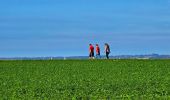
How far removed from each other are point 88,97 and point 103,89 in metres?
3.74

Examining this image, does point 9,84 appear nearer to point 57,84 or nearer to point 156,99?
point 57,84

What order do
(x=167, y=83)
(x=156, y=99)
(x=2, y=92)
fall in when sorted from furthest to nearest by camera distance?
1. (x=167, y=83)
2. (x=2, y=92)
3. (x=156, y=99)

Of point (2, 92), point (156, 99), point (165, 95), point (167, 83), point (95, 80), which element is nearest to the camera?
point (156, 99)

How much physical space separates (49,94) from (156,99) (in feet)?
16.3

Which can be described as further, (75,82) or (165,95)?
(75,82)

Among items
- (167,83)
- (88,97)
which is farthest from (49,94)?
(167,83)

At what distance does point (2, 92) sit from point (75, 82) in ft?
20.4

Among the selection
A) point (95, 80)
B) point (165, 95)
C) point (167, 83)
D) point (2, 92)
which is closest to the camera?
point (165, 95)

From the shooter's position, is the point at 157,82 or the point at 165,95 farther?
the point at 157,82

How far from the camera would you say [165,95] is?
83.1 ft

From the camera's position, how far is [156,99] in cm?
2373

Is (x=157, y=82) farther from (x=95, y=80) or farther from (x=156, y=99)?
(x=156, y=99)

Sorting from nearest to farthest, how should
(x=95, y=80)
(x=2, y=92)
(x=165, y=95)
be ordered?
1. (x=165, y=95)
2. (x=2, y=92)
3. (x=95, y=80)

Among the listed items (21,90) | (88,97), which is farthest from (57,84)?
(88,97)
